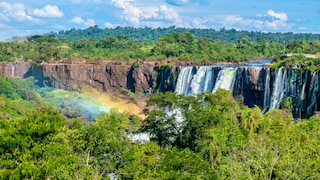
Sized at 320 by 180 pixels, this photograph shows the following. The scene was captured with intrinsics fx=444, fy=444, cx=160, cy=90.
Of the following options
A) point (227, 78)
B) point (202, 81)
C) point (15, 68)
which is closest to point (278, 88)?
point (227, 78)

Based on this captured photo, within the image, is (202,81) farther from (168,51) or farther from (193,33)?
(193,33)

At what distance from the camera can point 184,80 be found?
54.2 m

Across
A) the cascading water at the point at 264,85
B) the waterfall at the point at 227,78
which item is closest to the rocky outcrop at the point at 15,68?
the cascading water at the point at 264,85

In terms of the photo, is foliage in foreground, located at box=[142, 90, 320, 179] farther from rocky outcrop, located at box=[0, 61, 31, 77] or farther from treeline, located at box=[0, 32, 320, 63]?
rocky outcrop, located at box=[0, 61, 31, 77]

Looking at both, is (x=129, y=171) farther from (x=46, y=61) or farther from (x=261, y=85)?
(x=46, y=61)

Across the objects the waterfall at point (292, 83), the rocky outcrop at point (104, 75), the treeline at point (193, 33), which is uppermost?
the treeline at point (193, 33)

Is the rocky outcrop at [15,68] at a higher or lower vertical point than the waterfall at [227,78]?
lower

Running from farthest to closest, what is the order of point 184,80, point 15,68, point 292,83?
point 15,68 < point 184,80 < point 292,83

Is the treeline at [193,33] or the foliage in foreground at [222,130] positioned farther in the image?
the treeline at [193,33]

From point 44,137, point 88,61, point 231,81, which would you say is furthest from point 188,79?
point 44,137

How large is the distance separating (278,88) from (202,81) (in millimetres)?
11967

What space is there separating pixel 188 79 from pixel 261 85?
40.3 feet

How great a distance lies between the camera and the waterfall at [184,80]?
5334 cm

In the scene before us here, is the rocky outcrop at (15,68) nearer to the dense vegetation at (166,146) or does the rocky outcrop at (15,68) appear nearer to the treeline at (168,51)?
the treeline at (168,51)
